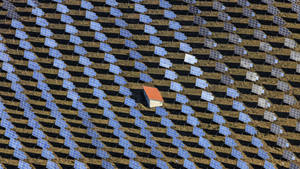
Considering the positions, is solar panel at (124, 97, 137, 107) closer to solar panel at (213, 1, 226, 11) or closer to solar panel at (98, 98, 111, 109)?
solar panel at (98, 98, 111, 109)

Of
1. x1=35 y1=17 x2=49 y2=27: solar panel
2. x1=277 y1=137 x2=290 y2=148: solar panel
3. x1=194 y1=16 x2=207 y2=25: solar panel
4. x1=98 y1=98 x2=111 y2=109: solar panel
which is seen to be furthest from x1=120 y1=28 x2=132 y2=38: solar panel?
x1=277 y1=137 x2=290 y2=148: solar panel

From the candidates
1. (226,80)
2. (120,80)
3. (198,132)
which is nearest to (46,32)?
(120,80)

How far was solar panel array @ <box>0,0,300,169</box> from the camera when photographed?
178ft

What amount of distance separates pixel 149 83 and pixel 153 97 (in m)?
2.53

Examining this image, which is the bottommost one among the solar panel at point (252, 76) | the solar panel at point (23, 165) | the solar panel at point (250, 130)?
the solar panel at point (23, 165)

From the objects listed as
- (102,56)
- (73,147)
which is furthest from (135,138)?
(102,56)

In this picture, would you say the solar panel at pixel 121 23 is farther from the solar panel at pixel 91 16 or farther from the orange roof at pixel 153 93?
the orange roof at pixel 153 93

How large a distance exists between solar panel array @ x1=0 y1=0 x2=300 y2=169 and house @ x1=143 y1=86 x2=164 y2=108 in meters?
1.04

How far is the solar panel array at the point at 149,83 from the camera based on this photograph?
54281 millimetres

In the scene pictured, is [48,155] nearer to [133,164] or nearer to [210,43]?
[133,164]

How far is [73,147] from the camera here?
5694 cm

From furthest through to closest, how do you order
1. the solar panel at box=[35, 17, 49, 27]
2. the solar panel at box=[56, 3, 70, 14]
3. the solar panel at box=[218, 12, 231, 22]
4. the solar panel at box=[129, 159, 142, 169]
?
the solar panel at box=[35, 17, 49, 27] < the solar panel at box=[56, 3, 70, 14] < the solar panel at box=[129, 159, 142, 169] < the solar panel at box=[218, 12, 231, 22]

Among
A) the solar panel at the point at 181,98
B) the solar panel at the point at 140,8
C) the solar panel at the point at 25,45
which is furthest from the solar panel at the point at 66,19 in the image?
the solar panel at the point at 181,98

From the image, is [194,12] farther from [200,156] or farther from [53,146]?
[53,146]
